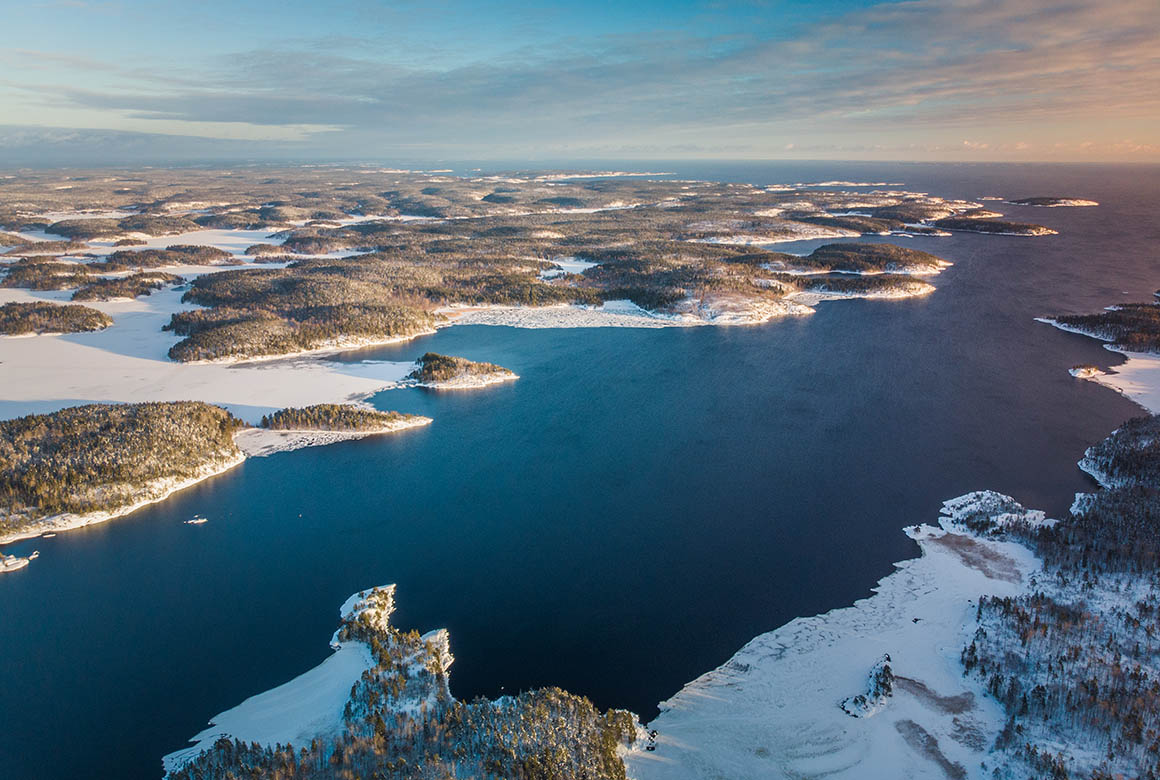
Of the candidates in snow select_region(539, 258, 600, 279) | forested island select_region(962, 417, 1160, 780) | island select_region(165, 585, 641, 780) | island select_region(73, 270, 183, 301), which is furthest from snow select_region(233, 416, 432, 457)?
snow select_region(539, 258, 600, 279)

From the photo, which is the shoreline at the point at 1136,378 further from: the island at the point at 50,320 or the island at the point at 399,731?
the island at the point at 50,320

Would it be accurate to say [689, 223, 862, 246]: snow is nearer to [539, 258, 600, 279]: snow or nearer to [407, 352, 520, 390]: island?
[539, 258, 600, 279]: snow

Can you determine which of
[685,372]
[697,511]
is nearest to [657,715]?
[697,511]

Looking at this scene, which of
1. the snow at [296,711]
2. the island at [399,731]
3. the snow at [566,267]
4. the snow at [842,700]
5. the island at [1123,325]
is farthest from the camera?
the snow at [566,267]

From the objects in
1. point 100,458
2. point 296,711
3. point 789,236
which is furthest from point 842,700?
point 789,236

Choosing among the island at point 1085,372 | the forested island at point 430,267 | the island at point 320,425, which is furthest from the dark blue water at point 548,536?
the forested island at point 430,267

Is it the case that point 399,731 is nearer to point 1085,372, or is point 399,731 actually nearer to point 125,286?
point 1085,372

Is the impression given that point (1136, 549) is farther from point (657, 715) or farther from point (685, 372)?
point (685, 372)
